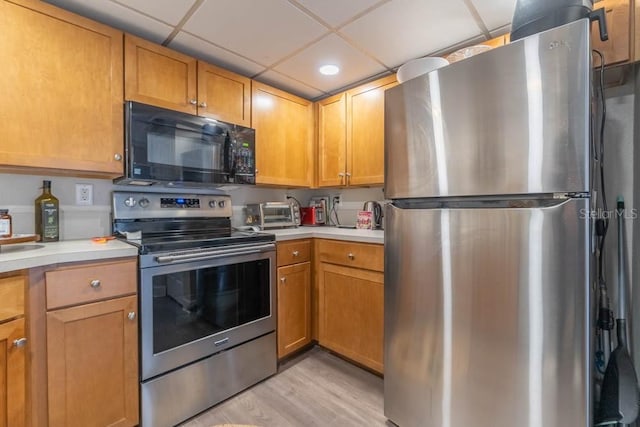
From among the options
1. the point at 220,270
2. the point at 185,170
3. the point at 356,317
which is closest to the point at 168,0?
the point at 185,170

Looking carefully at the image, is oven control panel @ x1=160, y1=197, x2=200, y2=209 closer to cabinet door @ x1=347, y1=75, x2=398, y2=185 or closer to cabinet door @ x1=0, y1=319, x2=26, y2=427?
cabinet door @ x1=0, y1=319, x2=26, y2=427

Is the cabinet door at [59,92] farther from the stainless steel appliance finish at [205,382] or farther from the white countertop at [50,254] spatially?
the stainless steel appliance finish at [205,382]

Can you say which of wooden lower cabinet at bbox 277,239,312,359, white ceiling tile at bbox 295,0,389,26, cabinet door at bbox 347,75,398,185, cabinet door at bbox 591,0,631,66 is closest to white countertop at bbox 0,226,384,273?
wooden lower cabinet at bbox 277,239,312,359

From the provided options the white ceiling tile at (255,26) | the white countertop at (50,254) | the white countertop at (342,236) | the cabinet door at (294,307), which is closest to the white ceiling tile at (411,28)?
the white ceiling tile at (255,26)

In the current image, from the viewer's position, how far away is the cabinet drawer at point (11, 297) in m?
1.05

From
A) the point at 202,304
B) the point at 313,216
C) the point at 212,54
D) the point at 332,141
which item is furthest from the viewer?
the point at 313,216

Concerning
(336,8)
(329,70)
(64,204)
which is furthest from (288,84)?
(64,204)

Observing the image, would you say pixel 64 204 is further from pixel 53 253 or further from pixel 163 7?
pixel 163 7

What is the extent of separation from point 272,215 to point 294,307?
2.54 ft

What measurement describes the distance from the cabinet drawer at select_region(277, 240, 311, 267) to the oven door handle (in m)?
0.10

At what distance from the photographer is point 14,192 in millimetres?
1502

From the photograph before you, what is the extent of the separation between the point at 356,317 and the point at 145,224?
1.45m

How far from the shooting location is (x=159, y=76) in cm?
167

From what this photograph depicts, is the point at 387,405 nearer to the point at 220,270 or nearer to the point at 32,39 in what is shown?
the point at 220,270
